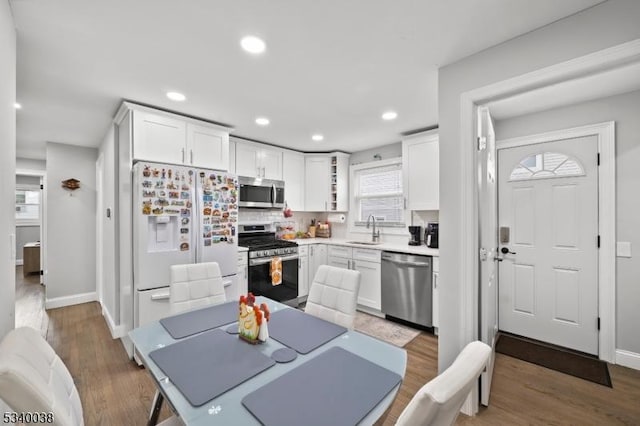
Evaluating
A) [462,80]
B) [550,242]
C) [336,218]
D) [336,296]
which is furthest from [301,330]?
[336,218]

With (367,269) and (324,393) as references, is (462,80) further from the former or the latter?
(367,269)

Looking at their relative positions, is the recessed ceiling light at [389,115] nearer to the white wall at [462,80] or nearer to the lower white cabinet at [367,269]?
the white wall at [462,80]

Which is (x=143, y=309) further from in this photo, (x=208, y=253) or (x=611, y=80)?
(x=611, y=80)

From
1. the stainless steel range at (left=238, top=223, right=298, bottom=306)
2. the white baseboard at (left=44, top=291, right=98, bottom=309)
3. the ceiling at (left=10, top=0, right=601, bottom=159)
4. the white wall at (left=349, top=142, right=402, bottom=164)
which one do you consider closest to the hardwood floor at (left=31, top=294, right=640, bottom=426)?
the stainless steel range at (left=238, top=223, right=298, bottom=306)

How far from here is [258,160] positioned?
406cm

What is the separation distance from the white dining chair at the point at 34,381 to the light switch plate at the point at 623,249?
3.79 meters

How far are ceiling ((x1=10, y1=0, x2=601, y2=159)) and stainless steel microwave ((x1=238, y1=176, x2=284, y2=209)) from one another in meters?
1.01

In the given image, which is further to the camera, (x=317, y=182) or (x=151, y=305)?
(x=317, y=182)

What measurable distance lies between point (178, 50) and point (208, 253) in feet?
6.14

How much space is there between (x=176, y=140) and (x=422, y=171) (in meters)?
2.89

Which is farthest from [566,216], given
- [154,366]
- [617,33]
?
[154,366]

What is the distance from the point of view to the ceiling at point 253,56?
4.89 ft

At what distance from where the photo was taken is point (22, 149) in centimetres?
449

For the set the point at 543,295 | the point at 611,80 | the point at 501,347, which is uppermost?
the point at 611,80
